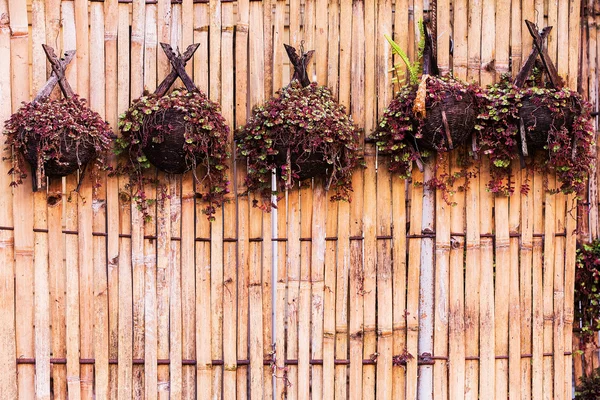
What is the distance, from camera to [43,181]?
5.02 metres

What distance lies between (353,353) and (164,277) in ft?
4.99

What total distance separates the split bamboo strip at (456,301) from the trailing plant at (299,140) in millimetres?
844

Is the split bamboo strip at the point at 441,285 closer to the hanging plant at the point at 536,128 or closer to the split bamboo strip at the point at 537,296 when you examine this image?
the hanging plant at the point at 536,128

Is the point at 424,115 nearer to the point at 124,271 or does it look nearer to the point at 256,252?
the point at 256,252

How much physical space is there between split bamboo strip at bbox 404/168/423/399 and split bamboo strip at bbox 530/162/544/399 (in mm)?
888

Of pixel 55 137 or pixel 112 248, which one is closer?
pixel 55 137

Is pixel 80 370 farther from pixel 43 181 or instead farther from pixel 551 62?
pixel 551 62

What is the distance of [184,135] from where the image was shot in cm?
483

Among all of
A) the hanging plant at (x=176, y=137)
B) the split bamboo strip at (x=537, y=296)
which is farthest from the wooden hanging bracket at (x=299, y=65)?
the split bamboo strip at (x=537, y=296)

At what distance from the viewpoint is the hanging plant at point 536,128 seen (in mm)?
5008

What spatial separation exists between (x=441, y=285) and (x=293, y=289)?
112cm

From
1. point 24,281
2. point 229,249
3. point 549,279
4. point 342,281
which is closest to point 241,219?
point 229,249

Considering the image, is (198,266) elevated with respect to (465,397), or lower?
elevated

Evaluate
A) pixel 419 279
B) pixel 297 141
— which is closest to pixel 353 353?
pixel 419 279
